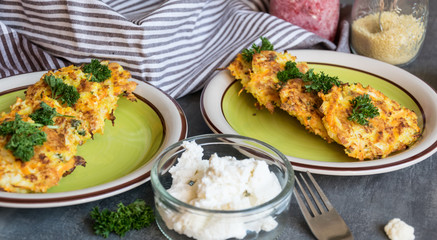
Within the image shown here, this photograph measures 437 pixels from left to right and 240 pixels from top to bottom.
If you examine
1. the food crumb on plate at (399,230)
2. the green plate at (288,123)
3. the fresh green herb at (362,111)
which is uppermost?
the fresh green herb at (362,111)

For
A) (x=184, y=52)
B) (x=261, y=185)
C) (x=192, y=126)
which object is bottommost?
(x=192, y=126)

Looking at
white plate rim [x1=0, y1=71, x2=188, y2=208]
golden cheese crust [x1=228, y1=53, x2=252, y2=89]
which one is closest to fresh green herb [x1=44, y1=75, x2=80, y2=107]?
white plate rim [x1=0, y1=71, x2=188, y2=208]

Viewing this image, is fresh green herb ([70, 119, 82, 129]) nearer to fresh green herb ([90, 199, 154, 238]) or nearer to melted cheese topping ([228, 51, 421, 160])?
fresh green herb ([90, 199, 154, 238])

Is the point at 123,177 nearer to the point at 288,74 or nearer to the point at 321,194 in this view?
the point at 321,194

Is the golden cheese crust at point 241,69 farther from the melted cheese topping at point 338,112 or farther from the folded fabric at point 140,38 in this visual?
the folded fabric at point 140,38

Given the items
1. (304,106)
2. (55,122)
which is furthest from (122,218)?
(304,106)

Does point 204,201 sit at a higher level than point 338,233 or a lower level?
higher

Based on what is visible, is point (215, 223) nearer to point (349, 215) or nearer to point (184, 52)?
point (349, 215)

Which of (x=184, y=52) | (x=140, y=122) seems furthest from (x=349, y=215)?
(x=184, y=52)

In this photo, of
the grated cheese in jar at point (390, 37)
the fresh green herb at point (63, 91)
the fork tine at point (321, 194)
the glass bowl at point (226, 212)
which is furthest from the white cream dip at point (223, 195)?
the grated cheese in jar at point (390, 37)
